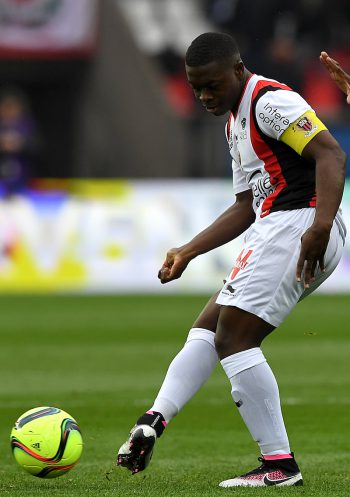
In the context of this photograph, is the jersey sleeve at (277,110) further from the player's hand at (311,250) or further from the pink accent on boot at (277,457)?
the pink accent on boot at (277,457)

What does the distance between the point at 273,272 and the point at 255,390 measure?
556mm

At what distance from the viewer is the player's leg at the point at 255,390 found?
6.00 m

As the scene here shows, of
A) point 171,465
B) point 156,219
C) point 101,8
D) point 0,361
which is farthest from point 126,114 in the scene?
point 171,465

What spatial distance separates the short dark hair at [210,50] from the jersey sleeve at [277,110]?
0.26m

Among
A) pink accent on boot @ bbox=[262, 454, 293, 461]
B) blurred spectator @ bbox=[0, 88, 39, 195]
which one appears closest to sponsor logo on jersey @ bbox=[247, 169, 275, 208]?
pink accent on boot @ bbox=[262, 454, 293, 461]

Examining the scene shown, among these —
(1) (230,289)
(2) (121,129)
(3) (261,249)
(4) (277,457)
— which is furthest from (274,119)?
(2) (121,129)

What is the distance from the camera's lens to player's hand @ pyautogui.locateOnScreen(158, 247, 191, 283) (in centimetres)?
647

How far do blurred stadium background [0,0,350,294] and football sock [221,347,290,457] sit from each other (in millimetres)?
11606

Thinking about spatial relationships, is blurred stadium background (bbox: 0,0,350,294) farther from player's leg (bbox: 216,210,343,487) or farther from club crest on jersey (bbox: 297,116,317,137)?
club crest on jersey (bbox: 297,116,317,137)

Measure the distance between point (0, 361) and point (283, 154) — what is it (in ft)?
20.5

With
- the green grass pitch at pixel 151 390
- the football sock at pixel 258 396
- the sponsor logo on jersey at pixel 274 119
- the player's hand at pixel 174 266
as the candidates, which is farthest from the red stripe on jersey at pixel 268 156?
the green grass pitch at pixel 151 390

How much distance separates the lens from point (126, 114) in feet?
75.6

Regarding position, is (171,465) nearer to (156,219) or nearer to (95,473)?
(95,473)

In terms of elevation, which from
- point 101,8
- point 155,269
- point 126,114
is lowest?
point 155,269
